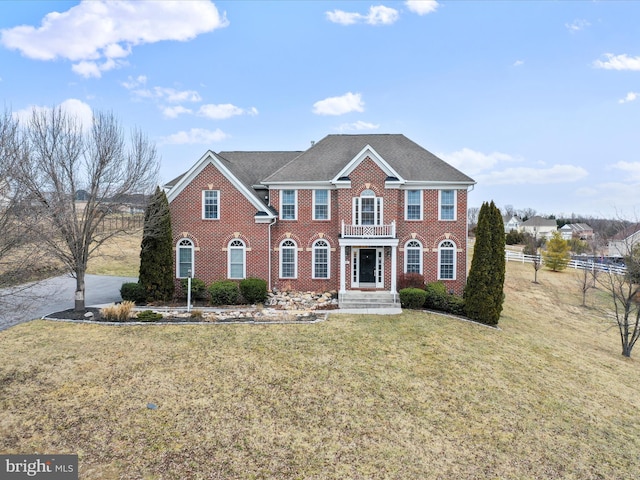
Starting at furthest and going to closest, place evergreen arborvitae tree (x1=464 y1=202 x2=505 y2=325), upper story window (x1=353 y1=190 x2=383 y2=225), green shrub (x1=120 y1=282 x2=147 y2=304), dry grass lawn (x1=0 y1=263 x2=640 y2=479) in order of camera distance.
→ upper story window (x1=353 y1=190 x2=383 y2=225) < green shrub (x1=120 y1=282 x2=147 y2=304) < evergreen arborvitae tree (x1=464 y1=202 x2=505 y2=325) < dry grass lawn (x1=0 y1=263 x2=640 y2=479)

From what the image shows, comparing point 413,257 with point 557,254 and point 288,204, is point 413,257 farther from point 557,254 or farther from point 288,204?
point 557,254

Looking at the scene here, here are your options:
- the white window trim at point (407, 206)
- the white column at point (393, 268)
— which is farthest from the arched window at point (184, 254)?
the white window trim at point (407, 206)

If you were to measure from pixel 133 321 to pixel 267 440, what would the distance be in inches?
389

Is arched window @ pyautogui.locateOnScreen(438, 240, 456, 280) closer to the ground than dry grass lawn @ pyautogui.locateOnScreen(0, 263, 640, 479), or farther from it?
farther from it

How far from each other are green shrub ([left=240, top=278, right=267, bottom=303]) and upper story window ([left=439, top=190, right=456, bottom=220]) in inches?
422

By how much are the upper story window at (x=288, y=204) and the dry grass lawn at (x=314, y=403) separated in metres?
7.72

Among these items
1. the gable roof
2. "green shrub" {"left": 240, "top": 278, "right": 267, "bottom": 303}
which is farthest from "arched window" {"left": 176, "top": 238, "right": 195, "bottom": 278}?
the gable roof

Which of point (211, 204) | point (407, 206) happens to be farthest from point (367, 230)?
point (211, 204)

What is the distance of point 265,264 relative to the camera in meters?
19.8

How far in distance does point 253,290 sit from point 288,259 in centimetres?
307

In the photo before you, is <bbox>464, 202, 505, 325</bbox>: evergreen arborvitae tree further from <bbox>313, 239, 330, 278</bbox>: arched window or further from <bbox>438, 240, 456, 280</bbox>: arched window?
<bbox>313, 239, 330, 278</bbox>: arched window

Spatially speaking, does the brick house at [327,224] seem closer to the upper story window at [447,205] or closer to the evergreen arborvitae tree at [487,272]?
the upper story window at [447,205]

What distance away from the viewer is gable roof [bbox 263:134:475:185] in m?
20.1

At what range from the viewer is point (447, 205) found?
20156mm
